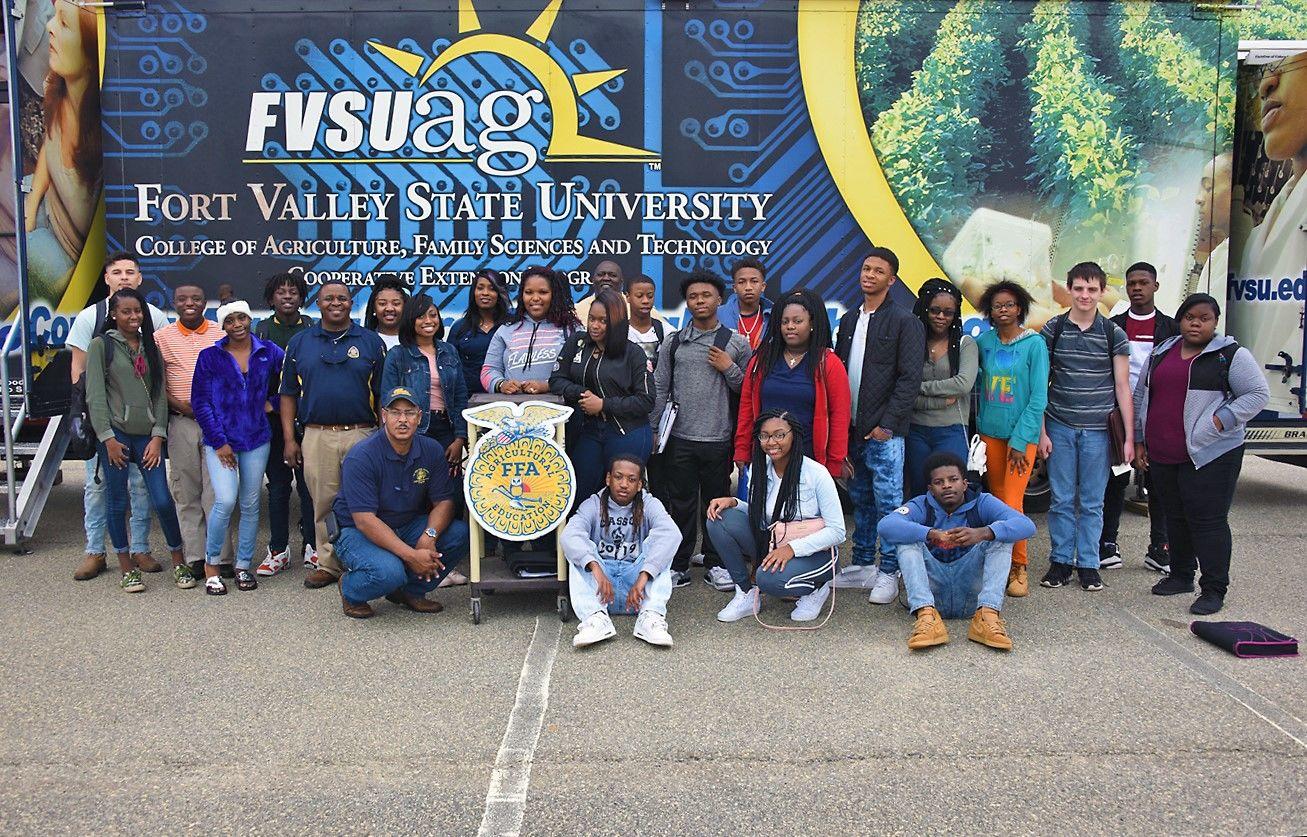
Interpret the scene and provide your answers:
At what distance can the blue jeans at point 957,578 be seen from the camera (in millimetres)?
4688

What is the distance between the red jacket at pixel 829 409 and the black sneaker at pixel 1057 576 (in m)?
1.34

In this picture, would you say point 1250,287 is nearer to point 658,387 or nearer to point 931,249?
point 931,249

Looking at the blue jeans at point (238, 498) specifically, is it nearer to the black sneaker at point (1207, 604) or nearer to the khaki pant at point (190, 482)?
the khaki pant at point (190, 482)

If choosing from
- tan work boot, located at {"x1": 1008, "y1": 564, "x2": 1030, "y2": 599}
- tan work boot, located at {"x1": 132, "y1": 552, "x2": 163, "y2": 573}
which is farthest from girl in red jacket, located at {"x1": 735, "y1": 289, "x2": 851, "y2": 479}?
tan work boot, located at {"x1": 132, "y1": 552, "x2": 163, "y2": 573}

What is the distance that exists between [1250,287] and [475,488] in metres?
5.35

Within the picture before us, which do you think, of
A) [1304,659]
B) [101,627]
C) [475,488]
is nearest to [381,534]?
[475,488]

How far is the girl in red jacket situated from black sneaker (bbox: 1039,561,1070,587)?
4.39ft

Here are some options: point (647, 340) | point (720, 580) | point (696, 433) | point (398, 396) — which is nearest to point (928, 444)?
point (696, 433)

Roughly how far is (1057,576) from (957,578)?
3.36 ft

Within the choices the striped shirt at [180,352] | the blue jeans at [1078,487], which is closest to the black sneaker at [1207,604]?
the blue jeans at [1078,487]

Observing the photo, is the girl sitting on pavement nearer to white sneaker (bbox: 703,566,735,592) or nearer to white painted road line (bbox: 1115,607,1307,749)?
white sneaker (bbox: 703,566,735,592)

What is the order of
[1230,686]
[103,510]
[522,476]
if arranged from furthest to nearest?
[103,510] → [522,476] → [1230,686]

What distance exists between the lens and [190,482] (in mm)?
5539

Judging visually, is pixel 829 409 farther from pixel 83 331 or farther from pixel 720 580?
pixel 83 331
